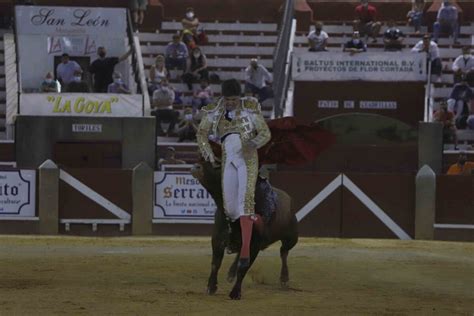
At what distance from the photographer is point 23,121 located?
66.8ft

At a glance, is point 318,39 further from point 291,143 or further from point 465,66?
point 291,143

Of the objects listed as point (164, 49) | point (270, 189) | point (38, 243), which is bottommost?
point (38, 243)

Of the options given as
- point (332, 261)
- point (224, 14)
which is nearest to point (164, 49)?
point (224, 14)

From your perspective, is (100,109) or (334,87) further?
(334,87)

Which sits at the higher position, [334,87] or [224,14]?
[224,14]

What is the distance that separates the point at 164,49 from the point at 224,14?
3.32 metres

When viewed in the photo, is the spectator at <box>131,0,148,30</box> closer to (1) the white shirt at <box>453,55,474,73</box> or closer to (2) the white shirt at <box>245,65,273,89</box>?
(2) the white shirt at <box>245,65,273,89</box>

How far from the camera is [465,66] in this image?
915 inches

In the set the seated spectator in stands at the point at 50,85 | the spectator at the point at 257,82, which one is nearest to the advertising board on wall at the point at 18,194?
the seated spectator in stands at the point at 50,85

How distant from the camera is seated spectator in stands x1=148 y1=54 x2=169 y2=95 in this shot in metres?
22.7

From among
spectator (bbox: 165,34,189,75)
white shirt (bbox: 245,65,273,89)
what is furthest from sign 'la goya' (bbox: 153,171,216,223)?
spectator (bbox: 165,34,189,75)

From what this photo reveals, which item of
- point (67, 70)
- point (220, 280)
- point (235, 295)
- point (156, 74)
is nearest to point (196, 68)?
point (156, 74)

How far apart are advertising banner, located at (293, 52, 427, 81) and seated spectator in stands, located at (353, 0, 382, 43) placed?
262 centimetres

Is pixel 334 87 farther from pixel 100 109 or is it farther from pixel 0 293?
pixel 0 293
